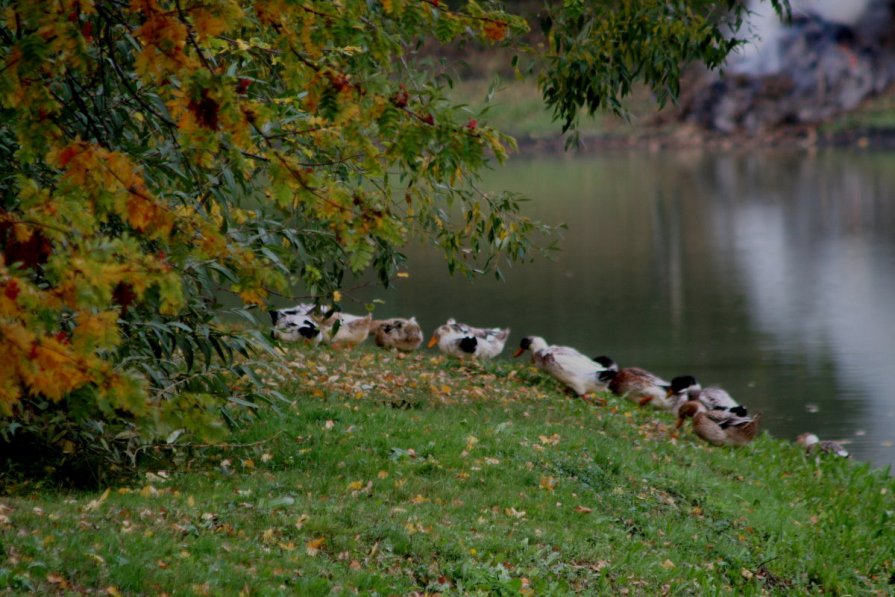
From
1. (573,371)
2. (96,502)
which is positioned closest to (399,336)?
(573,371)

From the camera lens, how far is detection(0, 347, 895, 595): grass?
16.9 feet

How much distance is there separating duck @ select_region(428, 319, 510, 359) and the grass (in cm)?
155

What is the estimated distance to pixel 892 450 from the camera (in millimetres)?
11383

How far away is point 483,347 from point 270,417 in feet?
16.2

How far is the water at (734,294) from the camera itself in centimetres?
1368

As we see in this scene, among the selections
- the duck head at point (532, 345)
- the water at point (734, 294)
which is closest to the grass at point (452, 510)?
the duck head at point (532, 345)

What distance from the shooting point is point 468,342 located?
1240 cm

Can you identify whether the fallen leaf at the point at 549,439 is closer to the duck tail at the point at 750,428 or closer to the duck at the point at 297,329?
the duck tail at the point at 750,428

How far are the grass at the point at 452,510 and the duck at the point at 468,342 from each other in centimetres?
155

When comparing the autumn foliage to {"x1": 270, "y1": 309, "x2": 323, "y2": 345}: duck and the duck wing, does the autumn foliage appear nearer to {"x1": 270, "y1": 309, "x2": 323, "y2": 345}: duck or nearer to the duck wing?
{"x1": 270, "y1": 309, "x2": 323, "y2": 345}: duck

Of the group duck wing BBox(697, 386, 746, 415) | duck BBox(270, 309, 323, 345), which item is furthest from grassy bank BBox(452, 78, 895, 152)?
duck wing BBox(697, 386, 746, 415)

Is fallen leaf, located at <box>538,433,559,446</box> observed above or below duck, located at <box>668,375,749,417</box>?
above

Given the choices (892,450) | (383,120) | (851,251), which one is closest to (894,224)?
(851,251)

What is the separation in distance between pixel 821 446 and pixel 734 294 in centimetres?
890
